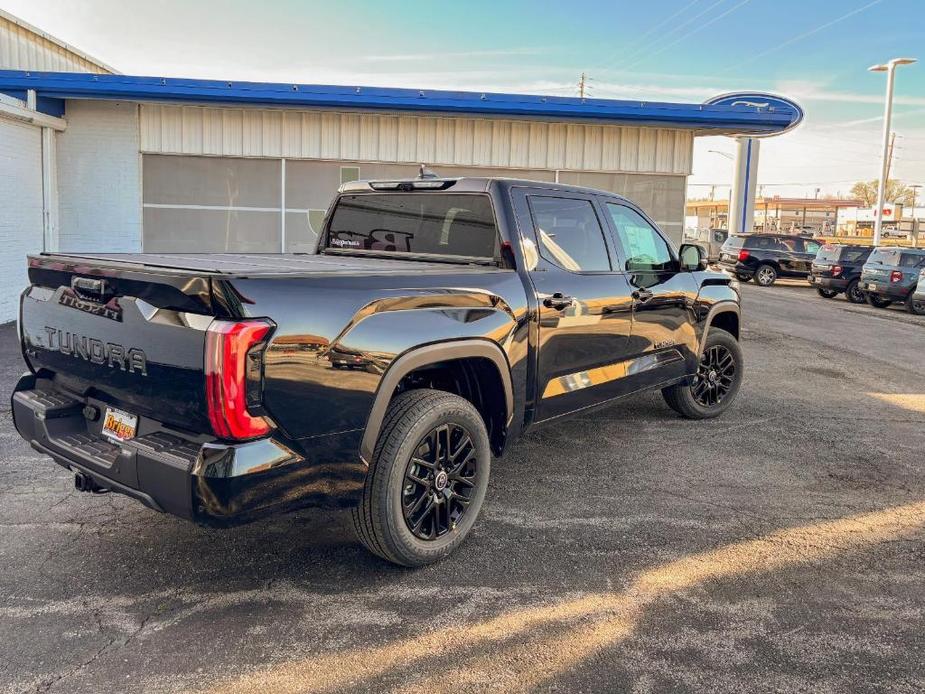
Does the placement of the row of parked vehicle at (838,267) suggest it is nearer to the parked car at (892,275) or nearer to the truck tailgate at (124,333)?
the parked car at (892,275)

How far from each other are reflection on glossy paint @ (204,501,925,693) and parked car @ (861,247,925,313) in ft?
53.9

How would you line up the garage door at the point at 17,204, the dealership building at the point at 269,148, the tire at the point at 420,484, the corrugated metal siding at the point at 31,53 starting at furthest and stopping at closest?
the corrugated metal siding at the point at 31,53 < the dealership building at the point at 269,148 < the garage door at the point at 17,204 < the tire at the point at 420,484

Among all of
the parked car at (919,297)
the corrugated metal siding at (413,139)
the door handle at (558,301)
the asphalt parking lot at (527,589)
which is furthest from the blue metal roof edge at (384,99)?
the door handle at (558,301)

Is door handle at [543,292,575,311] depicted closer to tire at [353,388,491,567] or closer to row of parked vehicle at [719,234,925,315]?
tire at [353,388,491,567]

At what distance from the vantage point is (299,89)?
12.5 meters

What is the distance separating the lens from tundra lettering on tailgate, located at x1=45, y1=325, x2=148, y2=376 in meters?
3.06

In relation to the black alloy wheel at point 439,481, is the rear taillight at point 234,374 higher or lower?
higher

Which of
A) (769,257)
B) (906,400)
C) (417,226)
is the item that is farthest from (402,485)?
(769,257)

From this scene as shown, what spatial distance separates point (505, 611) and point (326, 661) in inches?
32.0

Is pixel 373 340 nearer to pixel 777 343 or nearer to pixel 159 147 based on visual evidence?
pixel 777 343

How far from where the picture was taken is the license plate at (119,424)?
3.19m

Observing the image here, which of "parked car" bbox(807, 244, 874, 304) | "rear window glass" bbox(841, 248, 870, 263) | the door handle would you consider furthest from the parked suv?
the door handle

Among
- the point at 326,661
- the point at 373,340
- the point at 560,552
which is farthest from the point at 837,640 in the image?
the point at 373,340

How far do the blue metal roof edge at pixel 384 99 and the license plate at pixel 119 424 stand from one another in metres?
10.2
